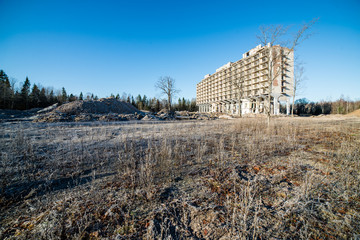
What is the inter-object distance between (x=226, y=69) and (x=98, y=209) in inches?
2309

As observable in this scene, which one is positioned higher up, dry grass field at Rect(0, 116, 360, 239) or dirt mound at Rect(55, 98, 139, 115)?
dirt mound at Rect(55, 98, 139, 115)

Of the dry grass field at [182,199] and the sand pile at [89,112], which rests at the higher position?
the sand pile at [89,112]

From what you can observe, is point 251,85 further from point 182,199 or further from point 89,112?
point 182,199

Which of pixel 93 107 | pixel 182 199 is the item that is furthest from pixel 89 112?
pixel 182 199

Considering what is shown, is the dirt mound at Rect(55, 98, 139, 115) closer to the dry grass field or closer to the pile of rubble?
the pile of rubble

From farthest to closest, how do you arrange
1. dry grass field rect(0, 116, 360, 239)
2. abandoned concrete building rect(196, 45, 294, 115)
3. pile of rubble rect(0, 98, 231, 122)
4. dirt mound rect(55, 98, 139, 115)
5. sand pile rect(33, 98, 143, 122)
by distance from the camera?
abandoned concrete building rect(196, 45, 294, 115) → dirt mound rect(55, 98, 139, 115) → pile of rubble rect(0, 98, 231, 122) → sand pile rect(33, 98, 143, 122) → dry grass field rect(0, 116, 360, 239)

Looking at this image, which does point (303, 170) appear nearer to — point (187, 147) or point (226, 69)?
point (187, 147)

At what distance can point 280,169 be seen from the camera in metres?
3.16

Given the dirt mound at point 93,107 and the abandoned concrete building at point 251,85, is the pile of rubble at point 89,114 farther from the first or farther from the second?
the abandoned concrete building at point 251,85

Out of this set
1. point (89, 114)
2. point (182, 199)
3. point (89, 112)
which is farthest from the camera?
point (89, 112)

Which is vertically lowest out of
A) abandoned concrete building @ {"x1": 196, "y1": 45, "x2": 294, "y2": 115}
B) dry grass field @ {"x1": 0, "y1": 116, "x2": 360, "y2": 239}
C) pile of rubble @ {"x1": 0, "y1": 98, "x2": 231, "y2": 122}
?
dry grass field @ {"x1": 0, "y1": 116, "x2": 360, "y2": 239}

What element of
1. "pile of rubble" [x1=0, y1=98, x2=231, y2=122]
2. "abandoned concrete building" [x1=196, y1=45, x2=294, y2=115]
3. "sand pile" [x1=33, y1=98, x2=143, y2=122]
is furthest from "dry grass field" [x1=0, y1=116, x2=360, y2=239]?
"abandoned concrete building" [x1=196, y1=45, x2=294, y2=115]

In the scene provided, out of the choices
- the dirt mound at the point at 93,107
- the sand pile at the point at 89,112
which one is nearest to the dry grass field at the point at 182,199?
the sand pile at the point at 89,112

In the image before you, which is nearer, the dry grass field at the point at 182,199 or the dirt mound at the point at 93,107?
the dry grass field at the point at 182,199
